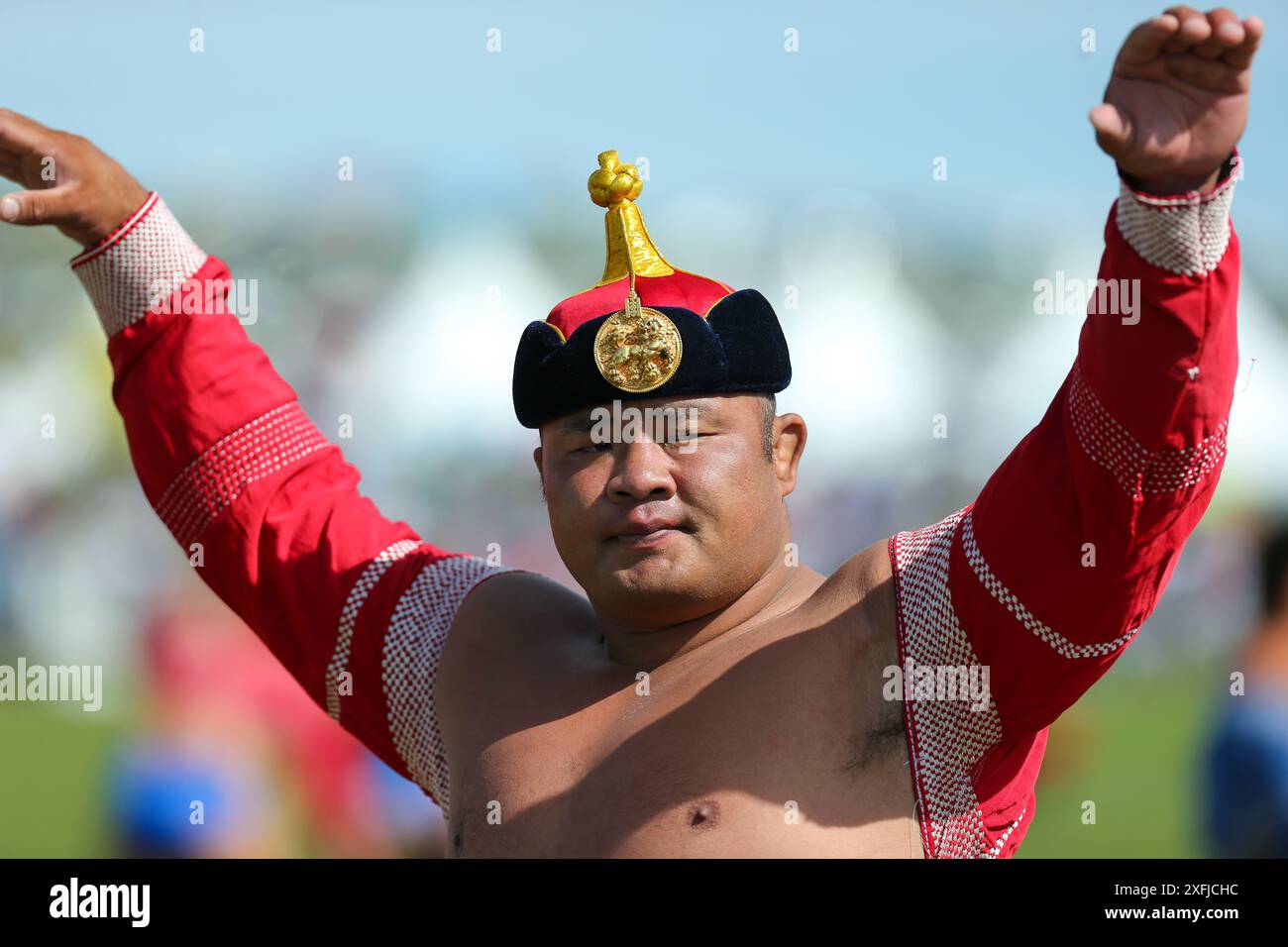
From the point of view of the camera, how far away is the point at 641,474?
2541 mm

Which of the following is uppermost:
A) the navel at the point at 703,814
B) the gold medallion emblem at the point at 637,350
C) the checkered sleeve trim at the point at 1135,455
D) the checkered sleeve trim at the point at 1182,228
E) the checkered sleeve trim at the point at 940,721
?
the checkered sleeve trim at the point at 1182,228

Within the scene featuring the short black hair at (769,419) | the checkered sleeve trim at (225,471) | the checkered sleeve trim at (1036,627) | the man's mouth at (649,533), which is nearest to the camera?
the checkered sleeve trim at (1036,627)

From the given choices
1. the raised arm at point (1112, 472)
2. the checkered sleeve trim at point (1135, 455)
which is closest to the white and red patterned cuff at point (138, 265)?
the raised arm at point (1112, 472)

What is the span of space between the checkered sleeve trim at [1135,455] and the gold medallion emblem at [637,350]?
77cm

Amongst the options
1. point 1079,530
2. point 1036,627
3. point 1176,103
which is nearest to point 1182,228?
point 1176,103

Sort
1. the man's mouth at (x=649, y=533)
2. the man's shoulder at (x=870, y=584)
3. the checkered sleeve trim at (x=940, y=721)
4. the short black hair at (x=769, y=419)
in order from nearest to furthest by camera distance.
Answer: the checkered sleeve trim at (x=940, y=721)
the man's shoulder at (x=870, y=584)
the man's mouth at (x=649, y=533)
the short black hair at (x=769, y=419)

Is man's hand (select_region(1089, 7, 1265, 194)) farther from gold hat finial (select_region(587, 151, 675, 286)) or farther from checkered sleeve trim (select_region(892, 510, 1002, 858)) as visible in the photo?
gold hat finial (select_region(587, 151, 675, 286))

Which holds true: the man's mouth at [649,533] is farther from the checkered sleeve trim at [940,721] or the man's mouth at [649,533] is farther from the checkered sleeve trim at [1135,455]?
the checkered sleeve trim at [1135,455]

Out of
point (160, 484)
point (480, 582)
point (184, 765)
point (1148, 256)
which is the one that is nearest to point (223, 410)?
point (160, 484)

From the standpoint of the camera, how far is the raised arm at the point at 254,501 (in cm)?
296

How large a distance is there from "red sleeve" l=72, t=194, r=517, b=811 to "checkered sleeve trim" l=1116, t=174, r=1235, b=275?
154cm

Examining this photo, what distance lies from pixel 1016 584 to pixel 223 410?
1623 millimetres

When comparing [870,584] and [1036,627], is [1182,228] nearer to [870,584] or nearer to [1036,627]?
[1036,627]

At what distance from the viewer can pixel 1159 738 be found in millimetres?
13586
